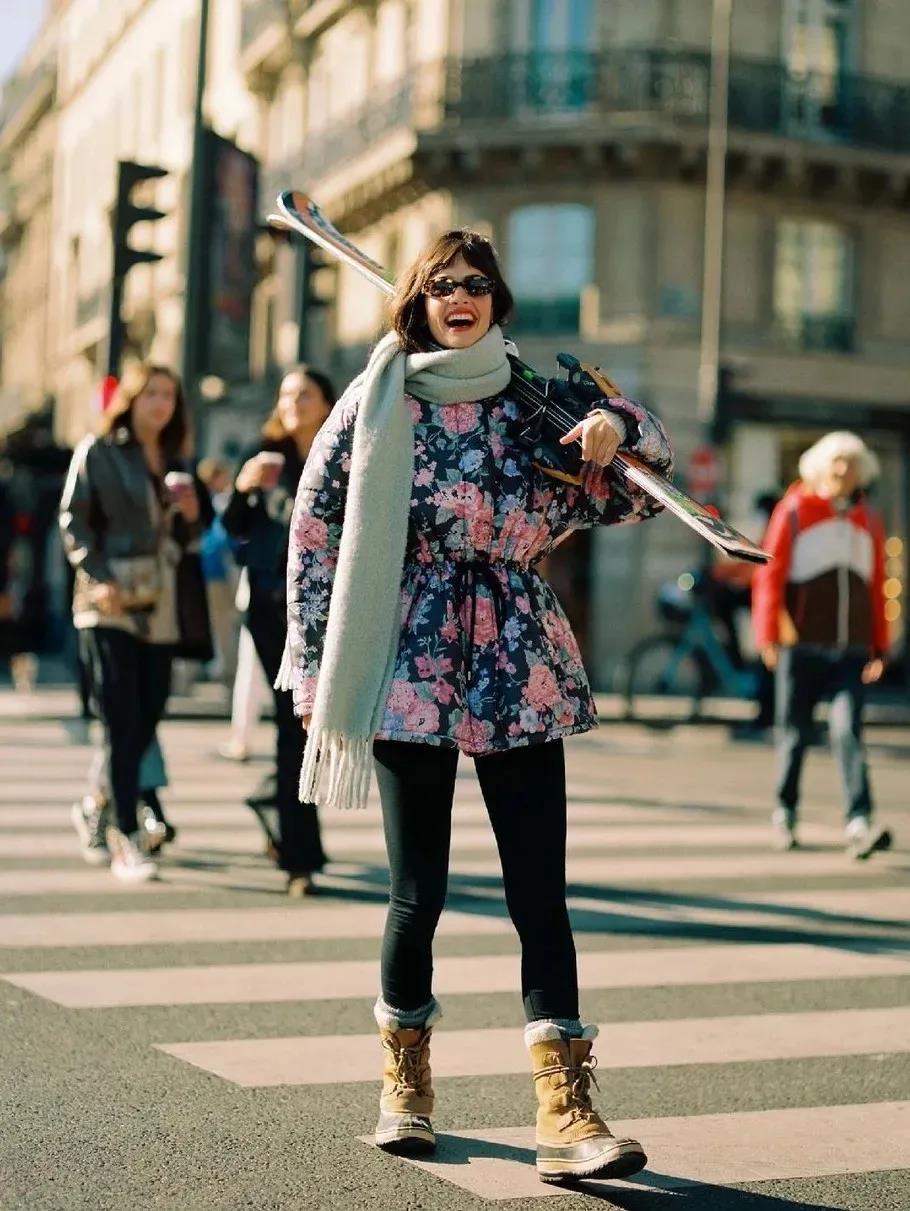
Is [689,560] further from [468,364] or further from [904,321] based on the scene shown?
[468,364]

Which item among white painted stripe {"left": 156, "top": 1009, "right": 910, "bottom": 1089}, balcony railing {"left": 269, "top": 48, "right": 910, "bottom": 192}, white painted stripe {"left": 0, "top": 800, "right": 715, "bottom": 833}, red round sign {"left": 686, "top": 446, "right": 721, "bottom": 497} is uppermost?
balcony railing {"left": 269, "top": 48, "right": 910, "bottom": 192}

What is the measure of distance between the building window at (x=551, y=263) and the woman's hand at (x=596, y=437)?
23546 mm

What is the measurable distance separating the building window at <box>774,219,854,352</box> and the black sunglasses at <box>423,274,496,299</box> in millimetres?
24096

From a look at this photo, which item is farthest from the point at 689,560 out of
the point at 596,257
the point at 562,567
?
the point at 596,257

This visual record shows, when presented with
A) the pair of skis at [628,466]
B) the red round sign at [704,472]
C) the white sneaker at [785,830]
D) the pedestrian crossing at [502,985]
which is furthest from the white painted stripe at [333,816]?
the red round sign at [704,472]

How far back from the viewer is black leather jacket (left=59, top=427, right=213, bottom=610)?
771 centimetres

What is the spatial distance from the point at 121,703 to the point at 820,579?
330 centimetres

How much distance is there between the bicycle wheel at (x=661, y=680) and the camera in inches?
647

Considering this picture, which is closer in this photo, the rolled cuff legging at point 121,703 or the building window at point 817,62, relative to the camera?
the rolled cuff legging at point 121,703

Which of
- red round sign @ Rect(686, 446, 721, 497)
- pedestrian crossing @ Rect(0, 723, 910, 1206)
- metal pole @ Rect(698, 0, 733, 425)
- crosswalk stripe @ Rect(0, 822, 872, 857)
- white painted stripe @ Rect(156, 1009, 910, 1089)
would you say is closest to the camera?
pedestrian crossing @ Rect(0, 723, 910, 1206)

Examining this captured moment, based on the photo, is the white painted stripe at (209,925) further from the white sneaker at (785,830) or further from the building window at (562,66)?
the building window at (562,66)

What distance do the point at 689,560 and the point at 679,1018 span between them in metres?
21.6

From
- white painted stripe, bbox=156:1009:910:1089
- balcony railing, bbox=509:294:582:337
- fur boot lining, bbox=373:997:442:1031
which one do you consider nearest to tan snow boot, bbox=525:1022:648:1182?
fur boot lining, bbox=373:997:442:1031

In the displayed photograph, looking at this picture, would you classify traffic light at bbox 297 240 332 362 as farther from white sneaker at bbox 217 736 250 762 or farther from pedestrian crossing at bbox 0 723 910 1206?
pedestrian crossing at bbox 0 723 910 1206
